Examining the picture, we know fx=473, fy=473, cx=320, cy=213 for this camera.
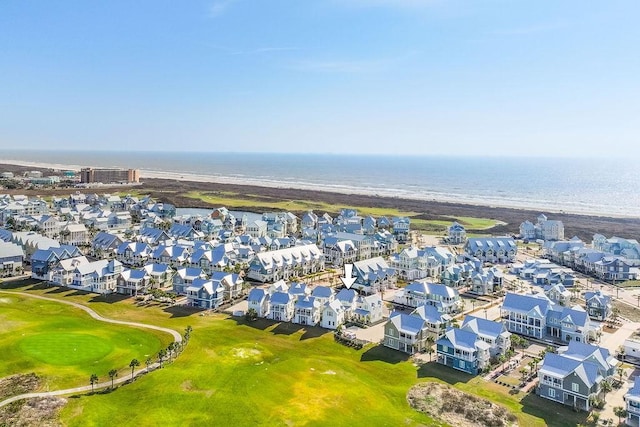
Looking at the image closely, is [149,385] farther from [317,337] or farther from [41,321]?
[41,321]

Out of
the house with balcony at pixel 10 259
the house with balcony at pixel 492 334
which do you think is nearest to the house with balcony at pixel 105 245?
the house with balcony at pixel 10 259

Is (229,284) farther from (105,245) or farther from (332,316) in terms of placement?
(105,245)

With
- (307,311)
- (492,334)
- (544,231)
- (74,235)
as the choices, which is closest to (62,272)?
(74,235)

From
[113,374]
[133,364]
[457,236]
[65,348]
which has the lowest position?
[65,348]

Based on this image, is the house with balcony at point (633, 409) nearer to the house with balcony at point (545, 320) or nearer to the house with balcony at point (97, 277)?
the house with balcony at point (545, 320)

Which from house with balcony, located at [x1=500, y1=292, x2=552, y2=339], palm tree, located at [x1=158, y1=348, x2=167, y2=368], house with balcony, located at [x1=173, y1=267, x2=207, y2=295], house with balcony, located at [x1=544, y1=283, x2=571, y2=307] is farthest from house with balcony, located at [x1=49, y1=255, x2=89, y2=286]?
house with balcony, located at [x1=544, y1=283, x2=571, y2=307]

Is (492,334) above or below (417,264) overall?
below
